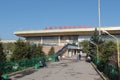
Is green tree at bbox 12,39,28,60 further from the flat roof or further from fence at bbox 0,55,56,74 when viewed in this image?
the flat roof

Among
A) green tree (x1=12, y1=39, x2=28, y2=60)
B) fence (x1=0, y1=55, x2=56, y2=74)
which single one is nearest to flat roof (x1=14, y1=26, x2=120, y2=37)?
fence (x1=0, y1=55, x2=56, y2=74)

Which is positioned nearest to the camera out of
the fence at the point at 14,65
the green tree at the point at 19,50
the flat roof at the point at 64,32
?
the fence at the point at 14,65

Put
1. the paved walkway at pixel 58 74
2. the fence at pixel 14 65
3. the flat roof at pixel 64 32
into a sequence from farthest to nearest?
the flat roof at pixel 64 32 → the fence at pixel 14 65 → the paved walkway at pixel 58 74

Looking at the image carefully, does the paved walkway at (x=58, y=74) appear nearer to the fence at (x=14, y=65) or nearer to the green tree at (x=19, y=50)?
the fence at (x=14, y=65)

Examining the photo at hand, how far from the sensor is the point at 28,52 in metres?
37.8

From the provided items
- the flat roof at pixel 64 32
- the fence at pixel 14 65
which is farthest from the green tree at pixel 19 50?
the flat roof at pixel 64 32

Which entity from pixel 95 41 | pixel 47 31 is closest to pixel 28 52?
pixel 95 41

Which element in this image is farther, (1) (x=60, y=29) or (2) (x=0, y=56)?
(1) (x=60, y=29)

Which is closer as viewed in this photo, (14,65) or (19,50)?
(14,65)

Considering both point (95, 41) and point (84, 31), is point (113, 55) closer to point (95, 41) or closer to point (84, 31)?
point (95, 41)

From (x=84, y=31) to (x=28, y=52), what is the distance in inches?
2659

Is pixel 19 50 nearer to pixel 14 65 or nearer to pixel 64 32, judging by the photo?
pixel 14 65

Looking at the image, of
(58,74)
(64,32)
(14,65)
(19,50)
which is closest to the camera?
(58,74)

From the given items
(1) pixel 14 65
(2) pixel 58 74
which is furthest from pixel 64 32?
(2) pixel 58 74
